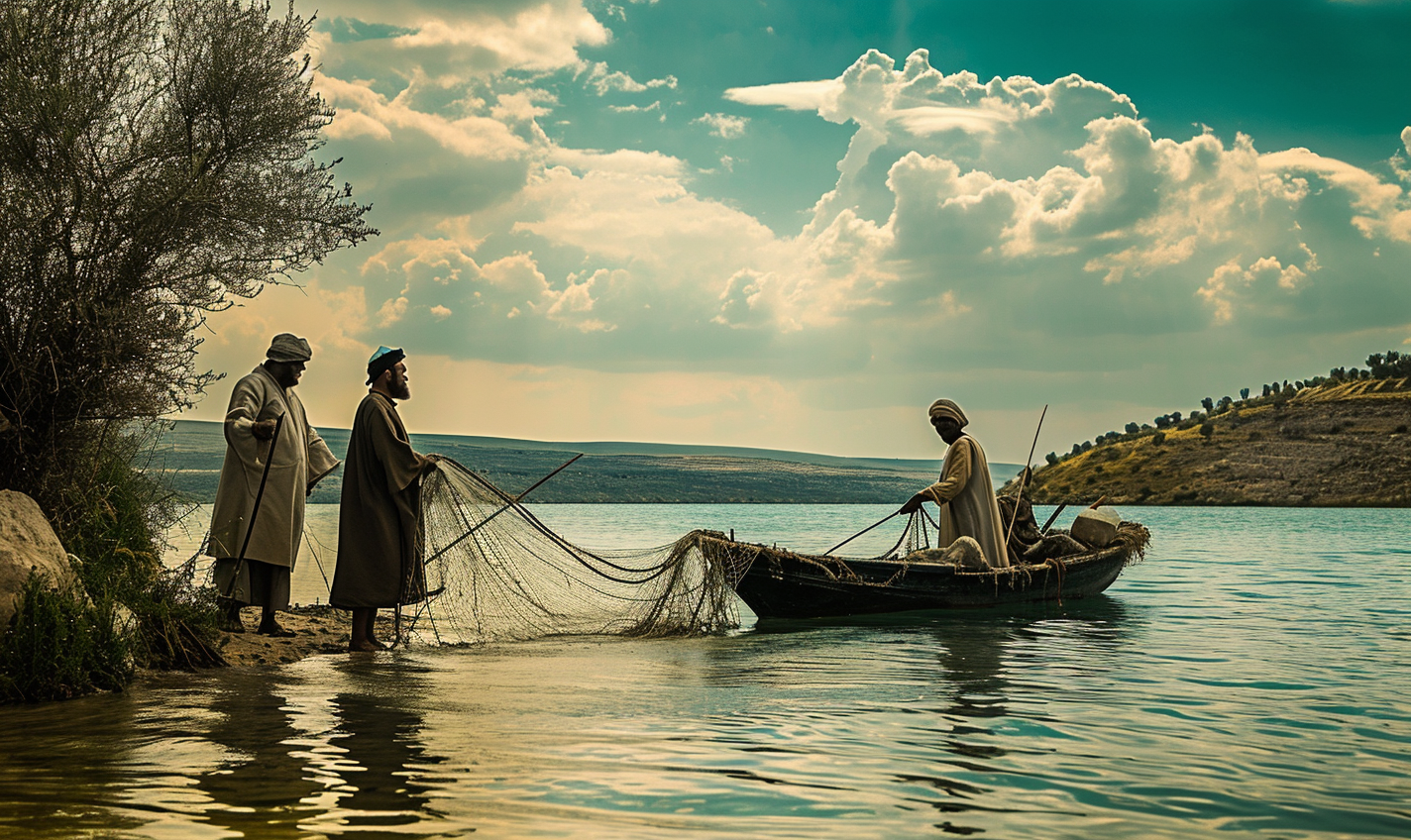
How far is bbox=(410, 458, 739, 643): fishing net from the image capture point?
1009 centimetres

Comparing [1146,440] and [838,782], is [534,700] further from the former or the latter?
[1146,440]

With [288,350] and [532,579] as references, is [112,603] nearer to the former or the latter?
[288,350]

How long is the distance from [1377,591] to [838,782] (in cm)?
1855

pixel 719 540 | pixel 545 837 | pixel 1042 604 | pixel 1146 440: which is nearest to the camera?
pixel 545 837

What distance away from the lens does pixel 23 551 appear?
737 cm

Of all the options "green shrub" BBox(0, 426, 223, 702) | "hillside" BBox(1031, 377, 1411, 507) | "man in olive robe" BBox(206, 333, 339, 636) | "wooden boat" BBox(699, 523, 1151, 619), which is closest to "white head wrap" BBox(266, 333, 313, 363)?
"man in olive robe" BBox(206, 333, 339, 636)

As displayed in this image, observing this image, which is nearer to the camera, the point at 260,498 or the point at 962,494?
the point at 260,498

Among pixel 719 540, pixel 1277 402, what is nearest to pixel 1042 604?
pixel 719 540

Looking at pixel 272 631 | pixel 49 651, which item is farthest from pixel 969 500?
pixel 49 651

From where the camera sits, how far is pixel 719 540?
39.1 feet

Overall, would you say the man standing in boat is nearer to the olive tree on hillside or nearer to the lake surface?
the lake surface

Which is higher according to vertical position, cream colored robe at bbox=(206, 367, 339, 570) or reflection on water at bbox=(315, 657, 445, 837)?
cream colored robe at bbox=(206, 367, 339, 570)

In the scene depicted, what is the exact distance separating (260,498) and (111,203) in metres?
2.76

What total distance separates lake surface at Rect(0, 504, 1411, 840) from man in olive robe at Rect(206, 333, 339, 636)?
3.80ft
